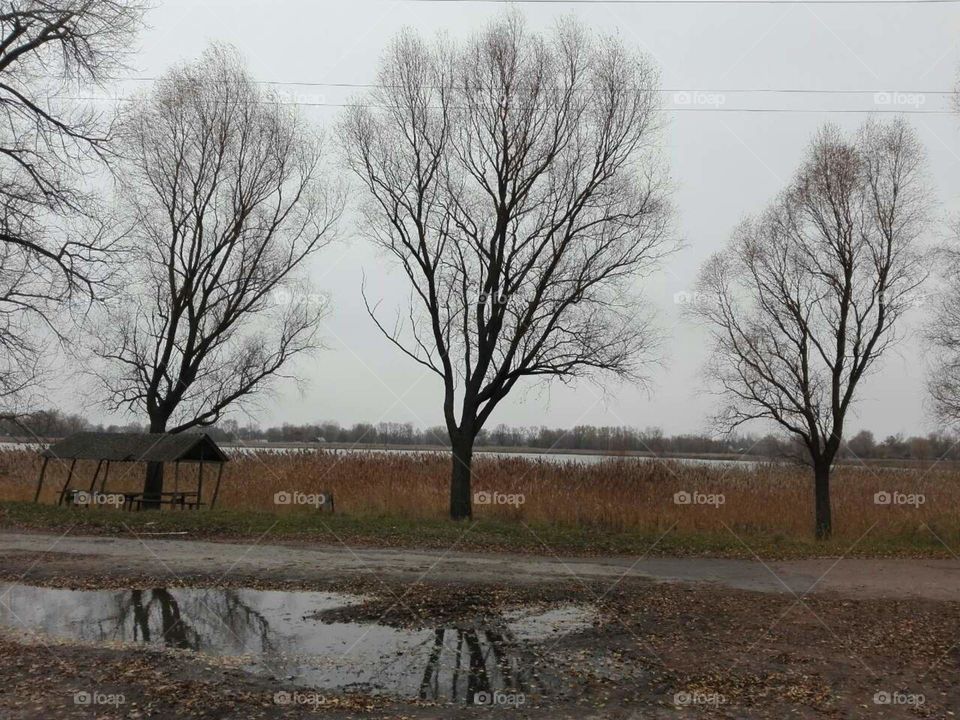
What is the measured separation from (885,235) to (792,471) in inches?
554

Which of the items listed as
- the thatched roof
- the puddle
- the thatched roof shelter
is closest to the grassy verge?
the thatched roof shelter

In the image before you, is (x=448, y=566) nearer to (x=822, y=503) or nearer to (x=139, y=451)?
(x=822, y=503)

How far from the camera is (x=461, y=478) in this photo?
65.2 feet

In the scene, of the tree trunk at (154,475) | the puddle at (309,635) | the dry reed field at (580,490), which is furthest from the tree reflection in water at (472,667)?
the tree trunk at (154,475)

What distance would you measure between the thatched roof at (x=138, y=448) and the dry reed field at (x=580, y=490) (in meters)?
1.95

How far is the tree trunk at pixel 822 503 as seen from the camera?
1989cm

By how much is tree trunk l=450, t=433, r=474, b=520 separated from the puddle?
850 centimetres

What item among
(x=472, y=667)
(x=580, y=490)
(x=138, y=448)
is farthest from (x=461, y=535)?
(x=138, y=448)

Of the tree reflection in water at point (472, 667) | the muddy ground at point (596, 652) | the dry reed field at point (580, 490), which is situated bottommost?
the tree reflection in water at point (472, 667)

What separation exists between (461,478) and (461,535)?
2.64 m

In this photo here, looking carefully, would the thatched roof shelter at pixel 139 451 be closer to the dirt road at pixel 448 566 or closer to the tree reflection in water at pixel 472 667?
the dirt road at pixel 448 566

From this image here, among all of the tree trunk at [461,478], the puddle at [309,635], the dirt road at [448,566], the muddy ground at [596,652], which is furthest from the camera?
the tree trunk at [461,478]

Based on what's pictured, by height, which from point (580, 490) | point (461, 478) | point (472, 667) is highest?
point (461, 478)

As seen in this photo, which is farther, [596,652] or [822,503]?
[822,503]
